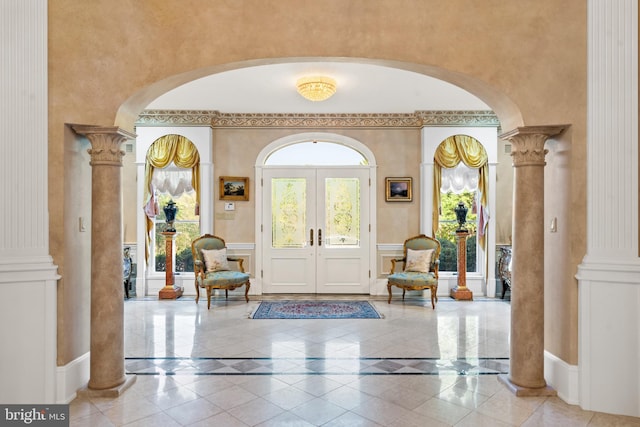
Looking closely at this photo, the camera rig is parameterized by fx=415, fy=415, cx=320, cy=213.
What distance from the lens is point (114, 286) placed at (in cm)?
335

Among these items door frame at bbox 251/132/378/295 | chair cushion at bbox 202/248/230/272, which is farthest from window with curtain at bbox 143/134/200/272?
door frame at bbox 251/132/378/295

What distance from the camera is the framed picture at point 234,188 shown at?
291 inches

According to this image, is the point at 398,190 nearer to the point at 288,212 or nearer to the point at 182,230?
the point at 288,212

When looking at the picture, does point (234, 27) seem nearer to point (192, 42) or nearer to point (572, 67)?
point (192, 42)

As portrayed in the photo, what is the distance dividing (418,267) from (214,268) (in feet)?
11.0

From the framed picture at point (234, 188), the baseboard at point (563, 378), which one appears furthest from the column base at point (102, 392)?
the framed picture at point (234, 188)

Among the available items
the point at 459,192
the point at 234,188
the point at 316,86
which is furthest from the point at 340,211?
the point at 316,86

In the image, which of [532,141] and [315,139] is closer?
[532,141]

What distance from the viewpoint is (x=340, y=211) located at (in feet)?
24.7

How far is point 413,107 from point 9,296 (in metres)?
5.98

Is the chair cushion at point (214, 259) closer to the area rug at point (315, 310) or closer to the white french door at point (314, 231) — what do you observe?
the white french door at point (314, 231)

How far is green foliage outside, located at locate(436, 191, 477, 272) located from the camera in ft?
24.9

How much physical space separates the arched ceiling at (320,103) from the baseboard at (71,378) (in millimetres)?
3596

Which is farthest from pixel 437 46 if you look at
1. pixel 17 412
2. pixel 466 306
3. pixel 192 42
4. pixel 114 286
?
pixel 466 306
